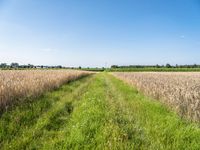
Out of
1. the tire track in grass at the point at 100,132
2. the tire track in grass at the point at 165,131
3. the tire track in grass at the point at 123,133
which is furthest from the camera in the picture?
the tire track in grass at the point at 165,131

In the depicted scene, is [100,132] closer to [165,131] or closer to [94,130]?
[94,130]

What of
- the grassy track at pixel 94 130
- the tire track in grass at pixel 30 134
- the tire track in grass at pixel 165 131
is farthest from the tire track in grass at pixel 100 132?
the tire track in grass at pixel 30 134

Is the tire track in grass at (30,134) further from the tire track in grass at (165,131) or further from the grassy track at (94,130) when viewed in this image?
the tire track in grass at (165,131)

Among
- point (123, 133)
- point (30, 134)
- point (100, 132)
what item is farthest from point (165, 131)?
point (30, 134)

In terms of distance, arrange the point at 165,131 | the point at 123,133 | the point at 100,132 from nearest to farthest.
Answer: the point at 123,133
the point at 100,132
the point at 165,131

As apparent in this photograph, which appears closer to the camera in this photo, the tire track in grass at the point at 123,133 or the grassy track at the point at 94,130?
the tire track in grass at the point at 123,133

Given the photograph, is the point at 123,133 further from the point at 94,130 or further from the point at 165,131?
the point at 165,131

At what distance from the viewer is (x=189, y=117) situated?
935 centimetres

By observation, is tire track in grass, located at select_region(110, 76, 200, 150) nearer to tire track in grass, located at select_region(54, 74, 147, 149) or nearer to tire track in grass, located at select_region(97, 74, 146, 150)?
tire track in grass, located at select_region(97, 74, 146, 150)

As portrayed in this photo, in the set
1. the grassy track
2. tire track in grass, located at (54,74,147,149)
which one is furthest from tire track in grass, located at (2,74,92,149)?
tire track in grass, located at (54,74,147,149)

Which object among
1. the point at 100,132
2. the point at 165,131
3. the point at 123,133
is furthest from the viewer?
the point at 165,131

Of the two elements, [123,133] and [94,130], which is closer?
[123,133]

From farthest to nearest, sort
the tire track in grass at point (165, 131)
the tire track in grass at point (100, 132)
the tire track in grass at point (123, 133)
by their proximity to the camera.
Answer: the tire track in grass at point (165, 131)
the tire track in grass at point (100, 132)
the tire track in grass at point (123, 133)

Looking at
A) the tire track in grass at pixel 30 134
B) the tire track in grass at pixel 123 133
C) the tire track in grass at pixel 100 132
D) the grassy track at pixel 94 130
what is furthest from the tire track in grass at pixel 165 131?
the tire track in grass at pixel 30 134
